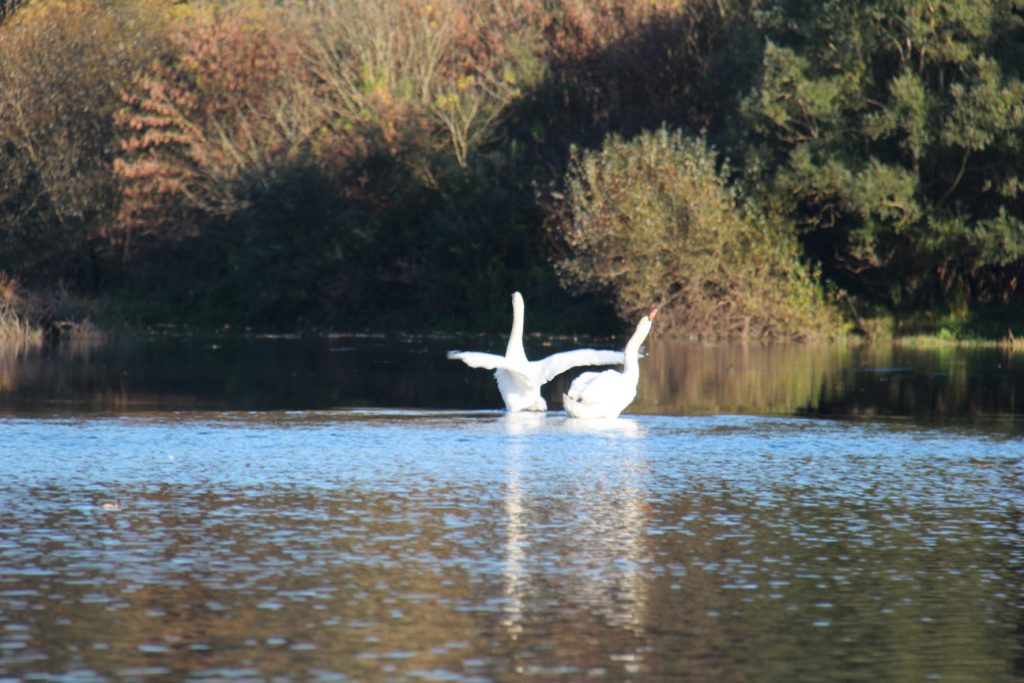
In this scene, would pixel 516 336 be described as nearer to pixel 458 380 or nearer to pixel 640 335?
pixel 640 335

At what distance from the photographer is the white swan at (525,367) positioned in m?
22.2

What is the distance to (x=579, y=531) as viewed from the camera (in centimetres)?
1266

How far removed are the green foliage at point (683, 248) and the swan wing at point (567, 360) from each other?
21.2 m

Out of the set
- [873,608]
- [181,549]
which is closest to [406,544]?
[181,549]

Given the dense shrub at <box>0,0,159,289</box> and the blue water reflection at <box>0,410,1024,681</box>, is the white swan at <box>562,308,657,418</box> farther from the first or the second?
the dense shrub at <box>0,0,159,289</box>

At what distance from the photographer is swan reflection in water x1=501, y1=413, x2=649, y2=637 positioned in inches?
401

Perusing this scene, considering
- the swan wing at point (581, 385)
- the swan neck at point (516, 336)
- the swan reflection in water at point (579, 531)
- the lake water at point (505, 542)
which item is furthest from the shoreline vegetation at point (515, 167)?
the swan reflection in water at point (579, 531)

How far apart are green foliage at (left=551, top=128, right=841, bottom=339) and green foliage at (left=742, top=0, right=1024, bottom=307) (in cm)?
163

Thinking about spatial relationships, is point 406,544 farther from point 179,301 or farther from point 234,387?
point 179,301

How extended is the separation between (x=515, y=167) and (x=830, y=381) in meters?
22.9

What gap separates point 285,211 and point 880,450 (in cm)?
3530

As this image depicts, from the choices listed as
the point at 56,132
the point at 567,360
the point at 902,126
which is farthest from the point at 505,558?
the point at 56,132

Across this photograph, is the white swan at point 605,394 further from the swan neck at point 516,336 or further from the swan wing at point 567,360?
the swan neck at point 516,336

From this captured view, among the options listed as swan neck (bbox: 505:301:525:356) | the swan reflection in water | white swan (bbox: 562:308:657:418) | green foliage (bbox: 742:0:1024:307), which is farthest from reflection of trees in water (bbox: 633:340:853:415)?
the swan reflection in water
